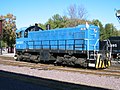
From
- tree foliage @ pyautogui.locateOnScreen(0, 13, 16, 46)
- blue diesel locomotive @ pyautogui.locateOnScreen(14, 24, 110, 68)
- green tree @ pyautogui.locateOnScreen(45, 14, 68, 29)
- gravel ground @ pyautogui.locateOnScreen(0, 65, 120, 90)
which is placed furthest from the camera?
green tree @ pyautogui.locateOnScreen(45, 14, 68, 29)

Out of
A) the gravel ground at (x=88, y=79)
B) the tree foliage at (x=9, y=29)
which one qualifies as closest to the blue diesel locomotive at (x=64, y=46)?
the gravel ground at (x=88, y=79)

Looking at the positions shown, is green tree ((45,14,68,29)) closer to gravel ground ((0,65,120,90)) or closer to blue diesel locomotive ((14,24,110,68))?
blue diesel locomotive ((14,24,110,68))

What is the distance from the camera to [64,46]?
843 inches

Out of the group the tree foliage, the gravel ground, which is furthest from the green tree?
the gravel ground

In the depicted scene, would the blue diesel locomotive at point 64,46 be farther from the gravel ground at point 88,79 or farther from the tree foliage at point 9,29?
the tree foliage at point 9,29

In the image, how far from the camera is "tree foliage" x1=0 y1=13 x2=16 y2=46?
57.4 meters

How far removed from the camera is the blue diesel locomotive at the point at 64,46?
63.7 ft

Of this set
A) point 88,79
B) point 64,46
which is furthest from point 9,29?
point 88,79

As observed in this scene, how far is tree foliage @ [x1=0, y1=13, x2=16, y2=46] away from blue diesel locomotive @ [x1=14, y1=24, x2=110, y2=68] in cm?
3188

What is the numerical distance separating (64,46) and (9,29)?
1542 inches

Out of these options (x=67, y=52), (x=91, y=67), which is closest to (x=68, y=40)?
(x=67, y=52)

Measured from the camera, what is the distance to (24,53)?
1015 inches

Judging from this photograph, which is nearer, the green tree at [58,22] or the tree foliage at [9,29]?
the tree foliage at [9,29]

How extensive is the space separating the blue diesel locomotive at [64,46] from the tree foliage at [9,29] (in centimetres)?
3188
